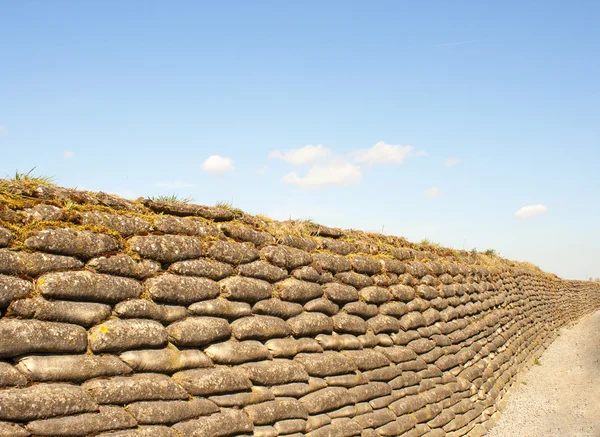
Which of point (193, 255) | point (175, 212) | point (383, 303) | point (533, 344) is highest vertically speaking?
point (175, 212)

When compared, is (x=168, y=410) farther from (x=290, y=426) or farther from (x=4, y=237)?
(x=4, y=237)

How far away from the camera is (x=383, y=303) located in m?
5.42

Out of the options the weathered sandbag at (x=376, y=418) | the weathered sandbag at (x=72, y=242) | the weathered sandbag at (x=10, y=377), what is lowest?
the weathered sandbag at (x=376, y=418)

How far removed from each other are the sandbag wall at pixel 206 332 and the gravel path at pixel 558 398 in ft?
6.00

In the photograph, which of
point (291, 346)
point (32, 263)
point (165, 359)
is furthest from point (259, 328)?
point (32, 263)

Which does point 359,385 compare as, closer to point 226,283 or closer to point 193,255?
point 226,283

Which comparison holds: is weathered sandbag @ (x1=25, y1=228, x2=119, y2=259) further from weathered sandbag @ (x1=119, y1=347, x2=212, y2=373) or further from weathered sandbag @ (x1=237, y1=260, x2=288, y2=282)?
weathered sandbag @ (x1=237, y1=260, x2=288, y2=282)

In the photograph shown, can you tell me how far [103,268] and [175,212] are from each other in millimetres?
849

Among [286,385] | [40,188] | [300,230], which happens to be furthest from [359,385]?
[40,188]

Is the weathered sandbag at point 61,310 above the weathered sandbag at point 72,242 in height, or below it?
below

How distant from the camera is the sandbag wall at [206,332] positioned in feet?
8.94

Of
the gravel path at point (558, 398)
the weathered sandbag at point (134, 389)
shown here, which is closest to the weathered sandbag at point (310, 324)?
the weathered sandbag at point (134, 389)

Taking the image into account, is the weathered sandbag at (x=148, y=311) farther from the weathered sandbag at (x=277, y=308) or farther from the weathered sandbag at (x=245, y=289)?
the weathered sandbag at (x=277, y=308)

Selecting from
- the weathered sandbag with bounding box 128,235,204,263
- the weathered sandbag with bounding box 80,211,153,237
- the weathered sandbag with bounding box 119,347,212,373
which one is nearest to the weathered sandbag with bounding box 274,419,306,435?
the weathered sandbag with bounding box 119,347,212,373
